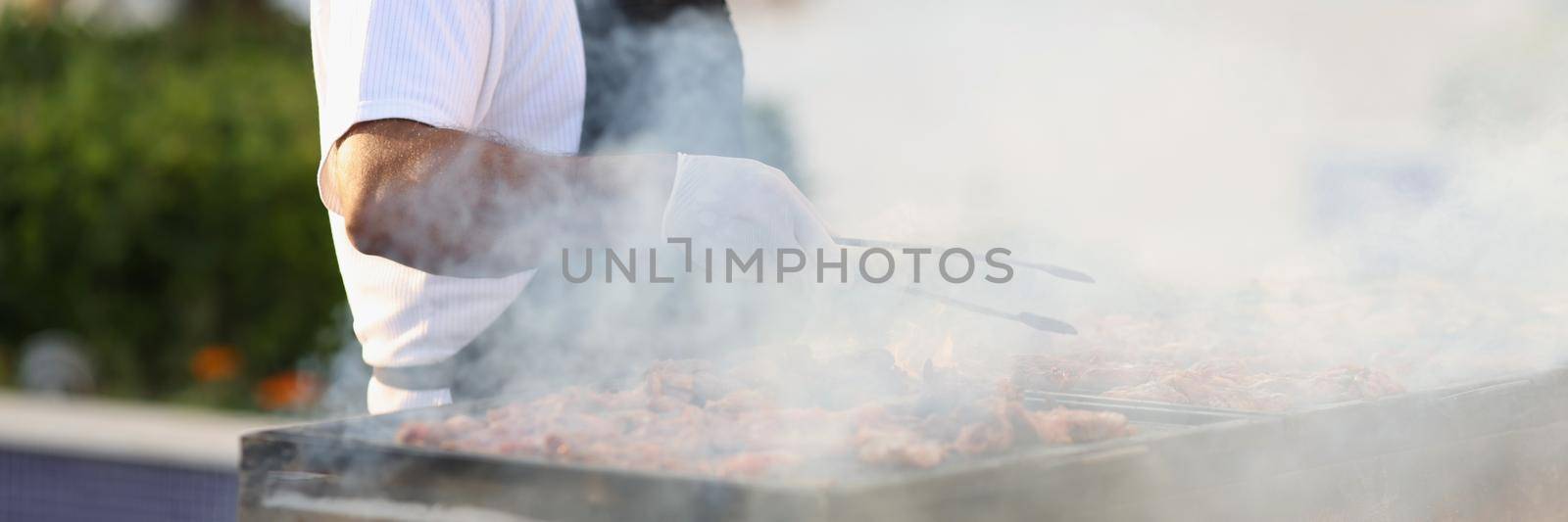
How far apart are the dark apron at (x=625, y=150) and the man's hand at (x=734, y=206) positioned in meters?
0.30

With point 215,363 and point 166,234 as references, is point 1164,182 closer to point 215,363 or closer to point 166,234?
point 215,363

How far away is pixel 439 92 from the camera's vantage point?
7.13 ft

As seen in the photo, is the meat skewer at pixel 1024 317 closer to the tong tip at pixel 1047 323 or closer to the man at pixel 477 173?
the tong tip at pixel 1047 323

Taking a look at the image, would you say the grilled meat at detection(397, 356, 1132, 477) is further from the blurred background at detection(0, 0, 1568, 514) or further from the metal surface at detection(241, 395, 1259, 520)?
the blurred background at detection(0, 0, 1568, 514)

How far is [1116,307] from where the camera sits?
3.34 meters

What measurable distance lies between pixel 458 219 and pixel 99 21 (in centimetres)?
716

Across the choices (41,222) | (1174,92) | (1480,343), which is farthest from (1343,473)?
(41,222)

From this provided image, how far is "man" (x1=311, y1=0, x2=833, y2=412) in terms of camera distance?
2.12 metres

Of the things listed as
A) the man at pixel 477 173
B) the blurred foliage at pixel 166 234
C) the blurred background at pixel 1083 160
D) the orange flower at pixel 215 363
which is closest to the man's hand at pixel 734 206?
the man at pixel 477 173

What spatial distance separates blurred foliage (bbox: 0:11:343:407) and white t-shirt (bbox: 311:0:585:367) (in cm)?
449

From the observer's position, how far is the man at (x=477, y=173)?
2.12 m

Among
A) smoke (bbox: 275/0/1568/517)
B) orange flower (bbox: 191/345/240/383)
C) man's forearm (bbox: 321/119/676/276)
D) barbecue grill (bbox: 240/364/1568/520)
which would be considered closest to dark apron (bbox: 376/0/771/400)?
smoke (bbox: 275/0/1568/517)

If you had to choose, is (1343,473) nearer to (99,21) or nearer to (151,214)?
(151,214)

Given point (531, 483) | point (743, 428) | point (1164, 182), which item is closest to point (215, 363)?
point (1164, 182)
